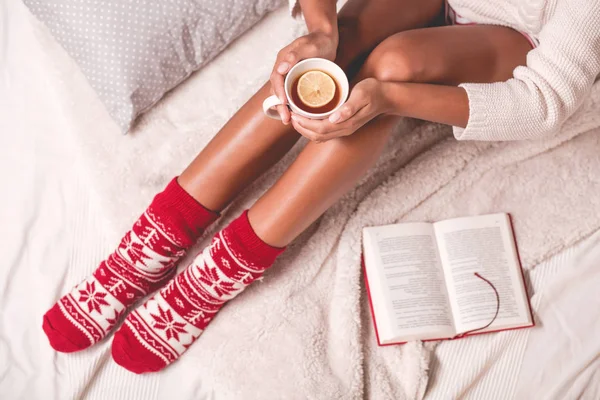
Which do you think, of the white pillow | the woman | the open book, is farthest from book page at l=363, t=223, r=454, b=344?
the white pillow

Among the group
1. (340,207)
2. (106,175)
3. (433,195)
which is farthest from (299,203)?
(106,175)

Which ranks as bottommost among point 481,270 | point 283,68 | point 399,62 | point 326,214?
point 481,270

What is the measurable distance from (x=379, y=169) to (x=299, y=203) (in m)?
0.26

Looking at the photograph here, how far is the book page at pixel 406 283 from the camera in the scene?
3.27ft

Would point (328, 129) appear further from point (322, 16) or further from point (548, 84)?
point (548, 84)

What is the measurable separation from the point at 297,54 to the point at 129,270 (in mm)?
492

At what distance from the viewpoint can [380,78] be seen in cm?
86

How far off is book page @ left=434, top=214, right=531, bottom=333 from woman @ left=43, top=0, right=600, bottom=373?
250mm

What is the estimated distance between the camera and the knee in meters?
0.85

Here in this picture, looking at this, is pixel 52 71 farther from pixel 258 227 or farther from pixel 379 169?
pixel 379 169

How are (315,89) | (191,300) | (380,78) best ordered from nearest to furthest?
(315,89) → (380,78) → (191,300)

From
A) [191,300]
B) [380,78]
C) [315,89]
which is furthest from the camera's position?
[191,300]

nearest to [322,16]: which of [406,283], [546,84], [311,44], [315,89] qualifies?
[311,44]

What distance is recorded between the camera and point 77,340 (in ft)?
3.25
